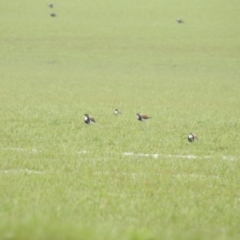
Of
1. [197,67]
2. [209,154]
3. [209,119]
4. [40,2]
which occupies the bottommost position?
[40,2]

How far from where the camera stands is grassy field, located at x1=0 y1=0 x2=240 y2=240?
7.46m

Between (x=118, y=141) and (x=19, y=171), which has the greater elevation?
(x=19, y=171)

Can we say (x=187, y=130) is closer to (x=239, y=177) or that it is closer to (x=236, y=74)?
(x=239, y=177)

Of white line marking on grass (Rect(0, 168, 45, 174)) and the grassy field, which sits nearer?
the grassy field

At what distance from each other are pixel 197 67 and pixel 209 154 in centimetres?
3386

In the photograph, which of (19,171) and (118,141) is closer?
(19,171)

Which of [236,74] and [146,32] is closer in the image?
[236,74]

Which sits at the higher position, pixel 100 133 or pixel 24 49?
pixel 100 133

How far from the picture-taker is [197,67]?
46750 millimetres

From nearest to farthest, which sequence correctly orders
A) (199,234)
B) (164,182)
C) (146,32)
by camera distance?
(199,234)
(164,182)
(146,32)

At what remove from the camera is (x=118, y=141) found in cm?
1455

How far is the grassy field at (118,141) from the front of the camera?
7.46 m

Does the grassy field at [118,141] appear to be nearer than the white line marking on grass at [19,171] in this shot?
Yes

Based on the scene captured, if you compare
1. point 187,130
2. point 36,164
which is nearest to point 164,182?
point 36,164
